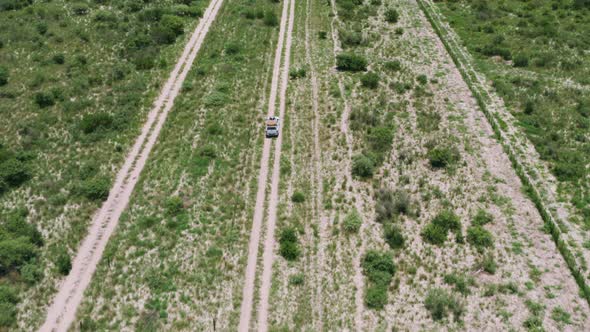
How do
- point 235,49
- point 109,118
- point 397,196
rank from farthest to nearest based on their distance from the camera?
point 235,49
point 109,118
point 397,196

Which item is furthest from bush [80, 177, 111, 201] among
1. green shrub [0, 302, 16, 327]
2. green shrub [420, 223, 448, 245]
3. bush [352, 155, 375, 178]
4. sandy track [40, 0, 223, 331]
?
green shrub [420, 223, 448, 245]

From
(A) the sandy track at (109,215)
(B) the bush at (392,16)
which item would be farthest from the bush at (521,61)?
(A) the sandy track at (109,215)

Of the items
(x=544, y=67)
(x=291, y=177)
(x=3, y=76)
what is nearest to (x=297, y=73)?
(x=291, y=177)

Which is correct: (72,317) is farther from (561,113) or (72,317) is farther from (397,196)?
(561,113)

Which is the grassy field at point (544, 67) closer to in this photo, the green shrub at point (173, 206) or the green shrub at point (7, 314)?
the green shrub at point (173, 206)

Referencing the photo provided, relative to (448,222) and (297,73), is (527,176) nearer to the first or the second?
(448,222)

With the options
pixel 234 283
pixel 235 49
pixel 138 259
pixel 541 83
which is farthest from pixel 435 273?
Answer: pixel 235 49
